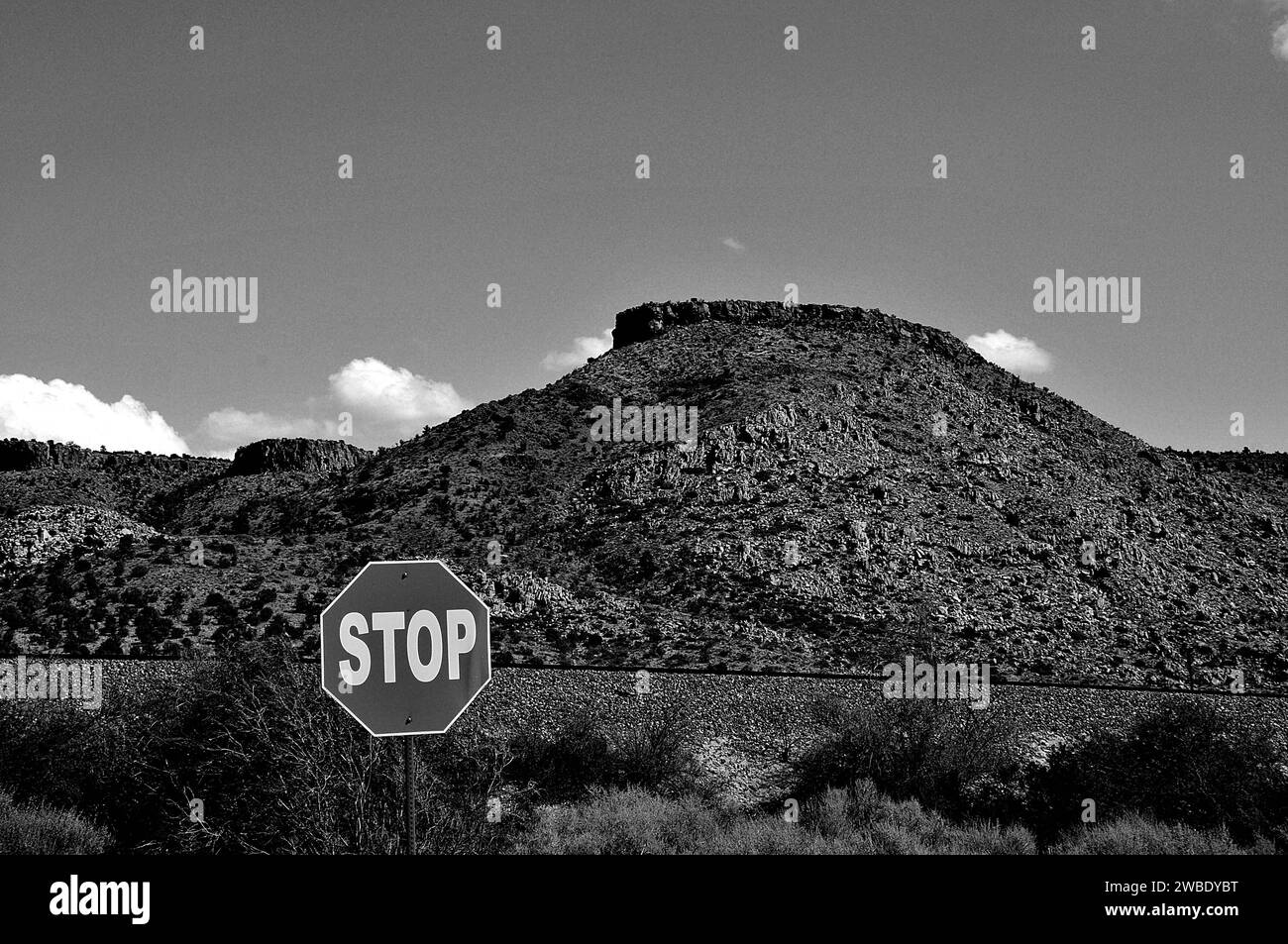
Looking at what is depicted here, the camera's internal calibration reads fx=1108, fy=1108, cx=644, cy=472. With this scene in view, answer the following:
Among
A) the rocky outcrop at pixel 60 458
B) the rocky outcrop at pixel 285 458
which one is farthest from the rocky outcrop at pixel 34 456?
the rocky outcrop at pixel 285 458

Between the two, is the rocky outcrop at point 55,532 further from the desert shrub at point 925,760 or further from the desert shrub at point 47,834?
the desert shrub at point 925,760

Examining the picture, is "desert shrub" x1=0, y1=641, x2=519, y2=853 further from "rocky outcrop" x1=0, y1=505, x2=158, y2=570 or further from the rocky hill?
"rocky outcrop" x1=0, y1=505, x2=158, y2=570

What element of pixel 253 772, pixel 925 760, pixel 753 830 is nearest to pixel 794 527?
pixel 925 760

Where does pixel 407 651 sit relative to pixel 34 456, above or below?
below

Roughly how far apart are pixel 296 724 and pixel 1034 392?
232 feet

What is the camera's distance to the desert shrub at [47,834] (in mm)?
13219

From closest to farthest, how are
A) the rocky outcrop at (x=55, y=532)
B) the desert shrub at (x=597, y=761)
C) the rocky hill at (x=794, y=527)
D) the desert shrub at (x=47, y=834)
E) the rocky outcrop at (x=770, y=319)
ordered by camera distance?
the desert shrub at (x=47, y=834), the desert shrub at (x=597, y=761), the rocky hill at (x=794, y=527), the rocky outcrop at (x=55, y=532), the rocky outcrop at (x=770, y=319)

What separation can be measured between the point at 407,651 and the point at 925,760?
1765 centimetres

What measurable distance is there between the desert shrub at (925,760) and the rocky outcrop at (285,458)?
6913 cm

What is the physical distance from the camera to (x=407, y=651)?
22.4ft

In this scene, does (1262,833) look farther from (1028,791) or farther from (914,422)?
(914,422)

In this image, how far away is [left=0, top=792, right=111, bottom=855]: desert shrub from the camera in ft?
43.4

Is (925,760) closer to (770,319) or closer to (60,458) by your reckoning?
(770,319)

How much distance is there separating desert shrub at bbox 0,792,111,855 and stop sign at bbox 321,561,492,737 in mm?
8556
